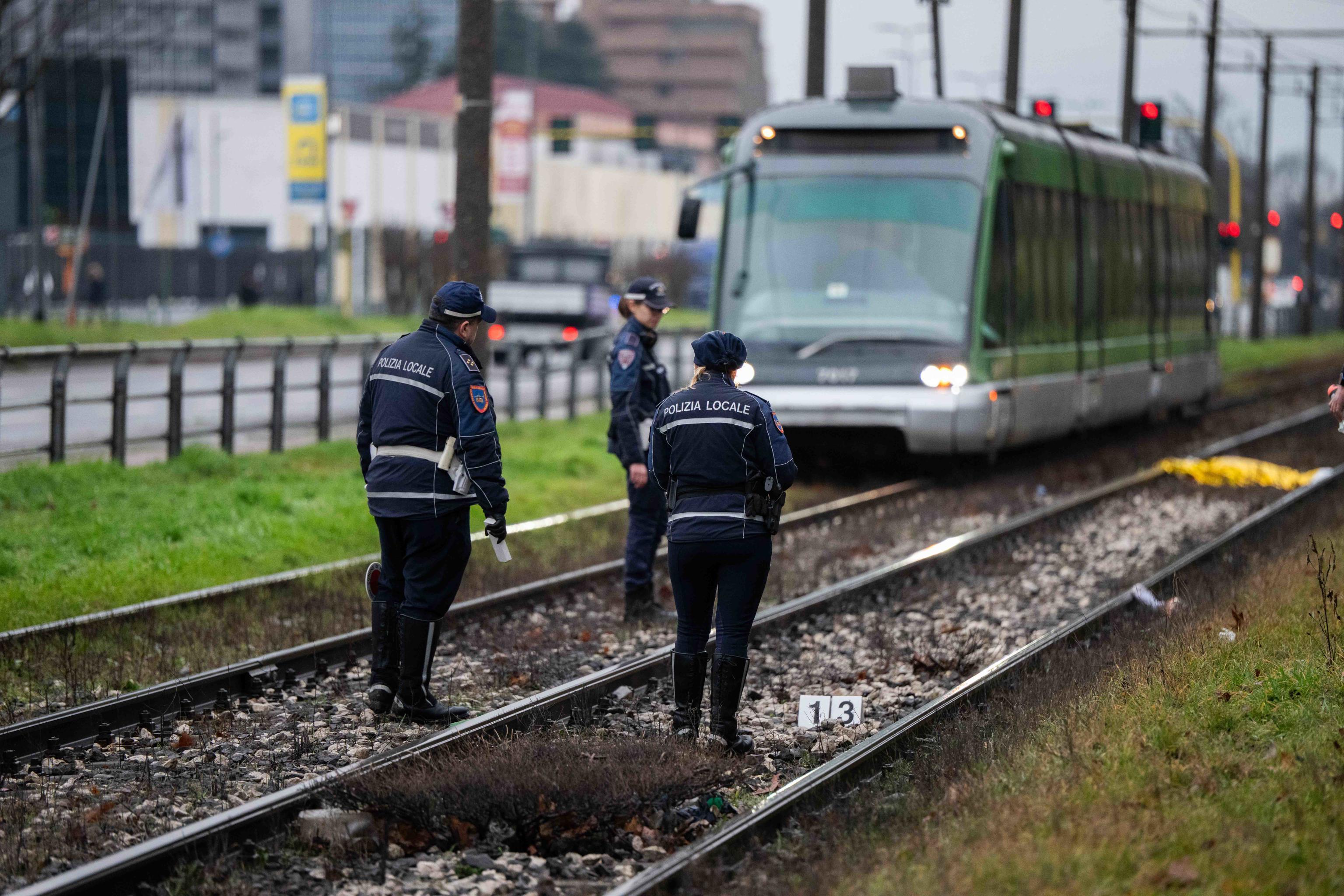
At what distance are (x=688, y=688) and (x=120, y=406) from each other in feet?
29.6

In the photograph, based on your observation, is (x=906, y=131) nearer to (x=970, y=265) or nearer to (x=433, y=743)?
(x=970, y=265)

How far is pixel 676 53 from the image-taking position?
16962cm

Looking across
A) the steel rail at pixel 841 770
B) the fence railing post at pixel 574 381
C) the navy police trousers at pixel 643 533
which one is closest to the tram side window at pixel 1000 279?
the steel rail at pixel 841 770

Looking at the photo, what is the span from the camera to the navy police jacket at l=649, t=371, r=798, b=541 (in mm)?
6977

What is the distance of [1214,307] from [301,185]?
2163 centimetres

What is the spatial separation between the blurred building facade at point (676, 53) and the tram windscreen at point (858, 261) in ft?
499

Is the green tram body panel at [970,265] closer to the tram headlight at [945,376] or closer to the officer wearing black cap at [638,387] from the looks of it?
the tram headlight at [945,376]

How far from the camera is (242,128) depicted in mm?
72312

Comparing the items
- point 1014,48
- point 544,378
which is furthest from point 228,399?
point 1014,48

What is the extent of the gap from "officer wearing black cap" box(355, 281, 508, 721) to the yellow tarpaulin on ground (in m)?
11.2

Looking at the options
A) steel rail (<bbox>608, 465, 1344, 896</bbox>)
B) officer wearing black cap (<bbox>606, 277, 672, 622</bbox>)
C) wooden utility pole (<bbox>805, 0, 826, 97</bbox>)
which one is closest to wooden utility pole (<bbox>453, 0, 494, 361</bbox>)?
officer wearing black cap (<bbox>606, 277, 672, 622</bbox>)

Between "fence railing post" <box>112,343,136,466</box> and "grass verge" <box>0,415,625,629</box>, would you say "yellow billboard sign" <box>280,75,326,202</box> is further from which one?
"fence railing post" <box>112,343,136,466</box>

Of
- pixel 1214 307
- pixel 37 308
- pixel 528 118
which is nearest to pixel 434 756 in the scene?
pixel 1214 307

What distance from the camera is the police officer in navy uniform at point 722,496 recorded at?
699 centimetres
